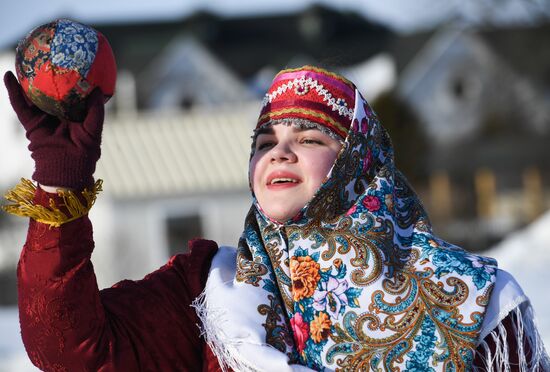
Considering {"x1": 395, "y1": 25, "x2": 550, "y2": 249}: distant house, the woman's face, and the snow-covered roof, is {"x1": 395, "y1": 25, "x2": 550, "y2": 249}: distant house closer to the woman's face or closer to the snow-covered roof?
the snow-covered roof

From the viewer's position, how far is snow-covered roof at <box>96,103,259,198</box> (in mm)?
21016

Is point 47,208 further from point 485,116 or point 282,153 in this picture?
point 485,116

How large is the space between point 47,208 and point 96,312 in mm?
260

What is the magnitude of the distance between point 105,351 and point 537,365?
1.02m

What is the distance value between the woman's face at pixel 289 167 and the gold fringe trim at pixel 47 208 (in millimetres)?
466

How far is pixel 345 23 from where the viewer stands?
138 feet

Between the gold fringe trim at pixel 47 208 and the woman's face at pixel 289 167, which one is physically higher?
the woman's face at pixel 289 167

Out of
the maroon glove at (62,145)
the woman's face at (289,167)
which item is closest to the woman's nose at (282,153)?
the woman's face at (289,167)

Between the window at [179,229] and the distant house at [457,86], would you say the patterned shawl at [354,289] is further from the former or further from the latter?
the distant house at [457,86]

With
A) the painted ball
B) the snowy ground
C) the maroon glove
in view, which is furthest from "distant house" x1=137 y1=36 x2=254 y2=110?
the maroon glove

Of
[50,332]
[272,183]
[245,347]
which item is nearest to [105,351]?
[50,332]

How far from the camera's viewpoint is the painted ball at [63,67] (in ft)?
7.38

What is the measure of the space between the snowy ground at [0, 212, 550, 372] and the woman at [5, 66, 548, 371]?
3914mm

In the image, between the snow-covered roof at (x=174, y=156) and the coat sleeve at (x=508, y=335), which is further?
the snow-covered roof at (x=174, y=156)
